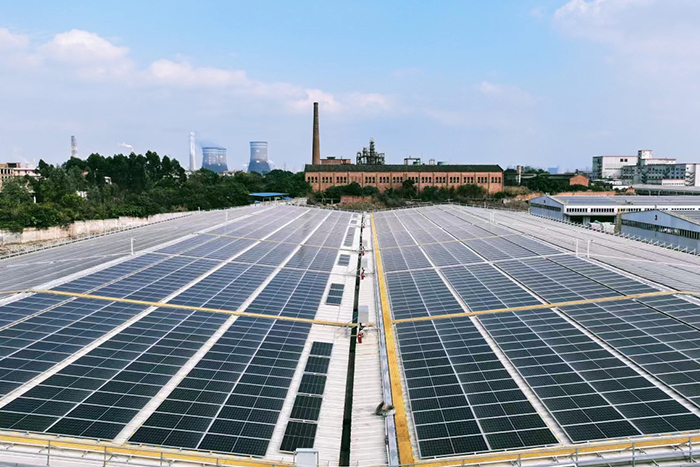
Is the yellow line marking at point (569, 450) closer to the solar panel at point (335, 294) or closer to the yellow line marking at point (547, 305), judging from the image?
the yellow line marking at point (547, 305)

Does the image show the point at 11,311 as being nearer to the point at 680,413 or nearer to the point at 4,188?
the point at 680,413

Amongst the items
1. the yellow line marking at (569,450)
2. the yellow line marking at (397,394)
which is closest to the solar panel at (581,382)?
the yellow line marking at (569,450)

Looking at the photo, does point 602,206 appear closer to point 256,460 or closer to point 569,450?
point 569,450

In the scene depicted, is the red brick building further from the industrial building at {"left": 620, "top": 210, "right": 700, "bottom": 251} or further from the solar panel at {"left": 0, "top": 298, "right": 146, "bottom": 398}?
the solar panel at {"left": 0, "top": 298, "right": 146, "bottom": 398}

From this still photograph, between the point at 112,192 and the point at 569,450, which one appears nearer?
the point at 569,450

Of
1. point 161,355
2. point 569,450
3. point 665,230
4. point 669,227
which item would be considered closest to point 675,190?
point 665,230

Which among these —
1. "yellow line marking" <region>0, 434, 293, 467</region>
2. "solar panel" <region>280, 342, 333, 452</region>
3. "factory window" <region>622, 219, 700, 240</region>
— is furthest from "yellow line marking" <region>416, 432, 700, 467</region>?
"factory window" <region>622, 219, 700, 240</region>
